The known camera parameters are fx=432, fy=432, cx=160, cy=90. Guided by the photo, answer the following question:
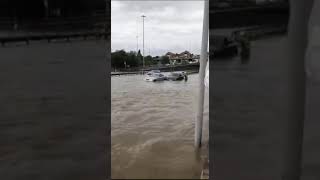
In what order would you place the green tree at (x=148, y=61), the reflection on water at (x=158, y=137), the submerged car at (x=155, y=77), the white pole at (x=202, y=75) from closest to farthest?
the green tree at (x=148, y=61) < the submerged car at (x=155, y=77) < the white pole at (x=202, y=75) < the reflection on water at (x=158, y=137)

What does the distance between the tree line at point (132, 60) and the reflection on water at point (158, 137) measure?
0.85m

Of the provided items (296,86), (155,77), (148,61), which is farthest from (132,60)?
(296,86)

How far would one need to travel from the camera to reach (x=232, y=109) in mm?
1513

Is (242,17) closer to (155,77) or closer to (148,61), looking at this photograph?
(148,61)

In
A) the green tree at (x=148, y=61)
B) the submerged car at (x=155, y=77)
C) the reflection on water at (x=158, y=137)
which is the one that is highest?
the green tree at (x=148, y=61)

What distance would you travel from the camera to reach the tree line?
A: 2.57m

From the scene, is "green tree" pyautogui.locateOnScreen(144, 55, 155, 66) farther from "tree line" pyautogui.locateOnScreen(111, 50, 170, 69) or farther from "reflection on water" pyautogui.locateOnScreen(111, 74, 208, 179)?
"reflection on water" pyautogui.locateOnScreen(111, 74, 208, 179)

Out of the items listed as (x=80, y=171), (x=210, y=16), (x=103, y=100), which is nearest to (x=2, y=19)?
(x=103, y=100)

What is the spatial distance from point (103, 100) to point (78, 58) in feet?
0.55

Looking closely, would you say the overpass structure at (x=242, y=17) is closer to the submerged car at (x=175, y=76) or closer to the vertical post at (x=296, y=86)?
the vertical post at (x=296, y=86)

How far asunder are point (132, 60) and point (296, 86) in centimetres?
156

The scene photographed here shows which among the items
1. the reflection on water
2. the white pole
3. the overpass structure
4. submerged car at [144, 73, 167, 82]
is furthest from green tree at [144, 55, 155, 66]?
the overpass structure

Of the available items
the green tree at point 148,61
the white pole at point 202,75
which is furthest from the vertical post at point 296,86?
the white pole at point 202,75

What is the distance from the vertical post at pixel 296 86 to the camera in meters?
1.37
